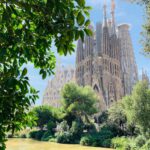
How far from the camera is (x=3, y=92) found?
3695 mm

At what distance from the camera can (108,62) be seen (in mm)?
85000

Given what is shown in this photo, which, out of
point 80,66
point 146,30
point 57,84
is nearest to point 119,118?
point 146,30

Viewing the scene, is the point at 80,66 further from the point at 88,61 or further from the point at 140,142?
the point at 140,142

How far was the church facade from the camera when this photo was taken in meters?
81.8

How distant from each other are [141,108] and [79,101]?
20.6 m

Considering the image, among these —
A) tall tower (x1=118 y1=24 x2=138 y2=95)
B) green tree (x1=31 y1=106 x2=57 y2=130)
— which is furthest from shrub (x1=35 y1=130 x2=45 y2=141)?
tall tower (x1=118 y1=24 x2=138 y2=95)

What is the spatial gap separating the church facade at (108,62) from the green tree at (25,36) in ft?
239

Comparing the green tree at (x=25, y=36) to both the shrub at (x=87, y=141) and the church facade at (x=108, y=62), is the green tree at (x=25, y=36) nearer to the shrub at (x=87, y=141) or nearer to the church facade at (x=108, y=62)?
the shrub at (x=87, y=141)

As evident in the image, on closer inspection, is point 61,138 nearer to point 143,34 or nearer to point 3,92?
point 143,34

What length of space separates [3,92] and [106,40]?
276ft

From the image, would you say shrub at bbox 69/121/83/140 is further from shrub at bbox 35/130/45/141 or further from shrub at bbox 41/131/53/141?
shrub at bbox 35/130/45/141

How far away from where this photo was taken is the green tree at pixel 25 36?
10.9 ft

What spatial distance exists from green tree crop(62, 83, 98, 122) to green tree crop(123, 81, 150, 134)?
1689cm

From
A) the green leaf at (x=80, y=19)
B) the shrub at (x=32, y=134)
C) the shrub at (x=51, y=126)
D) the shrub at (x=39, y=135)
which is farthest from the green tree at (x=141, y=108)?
the shrub at (x=32, y=134)
